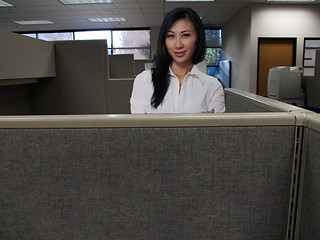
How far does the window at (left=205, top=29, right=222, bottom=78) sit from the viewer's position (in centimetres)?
850

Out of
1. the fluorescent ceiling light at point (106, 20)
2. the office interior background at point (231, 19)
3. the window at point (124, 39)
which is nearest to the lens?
the office interior background at point (231, 19)

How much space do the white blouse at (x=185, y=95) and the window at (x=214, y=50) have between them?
776 centimetres

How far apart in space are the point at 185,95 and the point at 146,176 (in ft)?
1.42

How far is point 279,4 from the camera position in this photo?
232 inches

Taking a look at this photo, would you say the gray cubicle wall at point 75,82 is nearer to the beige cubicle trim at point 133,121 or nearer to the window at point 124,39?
the beige cubicle trim at point 133,121

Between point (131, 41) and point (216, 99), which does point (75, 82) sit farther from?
point (131, 41)

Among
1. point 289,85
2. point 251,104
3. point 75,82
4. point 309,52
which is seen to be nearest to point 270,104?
point 251,104

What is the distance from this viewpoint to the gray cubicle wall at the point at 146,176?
54 cm

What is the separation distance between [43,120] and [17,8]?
21.0ft

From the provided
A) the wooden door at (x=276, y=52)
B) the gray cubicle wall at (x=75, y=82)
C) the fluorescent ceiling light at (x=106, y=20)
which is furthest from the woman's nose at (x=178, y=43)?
the fluorescent ceiling light at (x=106, y=20)

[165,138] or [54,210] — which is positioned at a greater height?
[165,138]

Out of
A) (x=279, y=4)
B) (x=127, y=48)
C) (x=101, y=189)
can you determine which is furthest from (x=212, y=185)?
(x=127, y=48)

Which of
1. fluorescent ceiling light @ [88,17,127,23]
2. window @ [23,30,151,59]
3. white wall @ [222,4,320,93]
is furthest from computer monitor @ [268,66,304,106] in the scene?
window @ [23,30,151,59]

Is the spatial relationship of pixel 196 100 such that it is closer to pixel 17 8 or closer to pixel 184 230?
pixel 184 230
